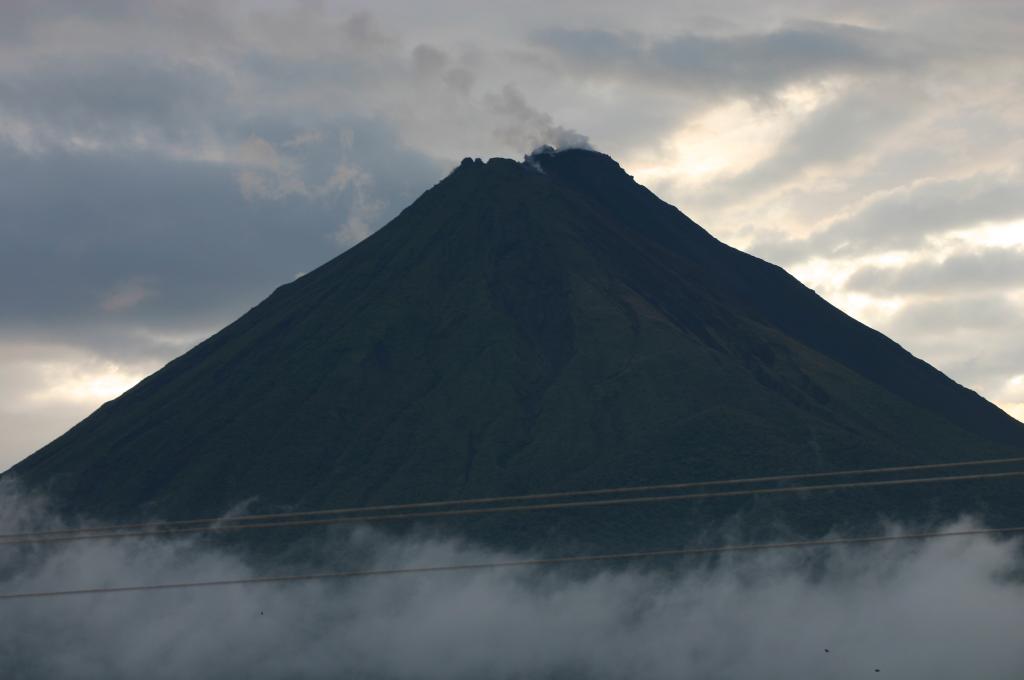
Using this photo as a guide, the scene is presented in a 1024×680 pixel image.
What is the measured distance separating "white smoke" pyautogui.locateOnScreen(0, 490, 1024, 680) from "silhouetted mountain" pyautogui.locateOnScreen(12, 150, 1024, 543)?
10.5 meters

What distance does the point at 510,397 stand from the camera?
530ft

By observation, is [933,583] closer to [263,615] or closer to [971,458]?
[971,458]

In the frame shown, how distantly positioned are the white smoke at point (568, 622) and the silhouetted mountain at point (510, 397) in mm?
10529

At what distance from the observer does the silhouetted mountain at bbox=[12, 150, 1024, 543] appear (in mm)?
147375

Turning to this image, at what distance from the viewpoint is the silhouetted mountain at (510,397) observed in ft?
484

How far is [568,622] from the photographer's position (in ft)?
526

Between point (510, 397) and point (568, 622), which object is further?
point (510, 397)

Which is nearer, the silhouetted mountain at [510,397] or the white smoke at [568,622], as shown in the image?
the silhouetted mountain at [510,397]

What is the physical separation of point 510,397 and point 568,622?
1124 inches

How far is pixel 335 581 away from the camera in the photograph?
568ft

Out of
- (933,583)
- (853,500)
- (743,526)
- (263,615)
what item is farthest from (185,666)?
(933,583)

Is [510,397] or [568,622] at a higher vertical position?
[510,397]

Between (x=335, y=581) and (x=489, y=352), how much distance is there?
122ft

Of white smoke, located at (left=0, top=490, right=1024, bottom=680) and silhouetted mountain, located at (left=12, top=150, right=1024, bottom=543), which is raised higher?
silhouetted mountain, located at (left=12, top=150, right=1024, bottom=543)
